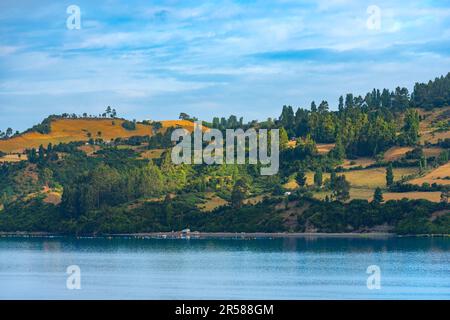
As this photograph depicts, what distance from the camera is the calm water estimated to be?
11000 cm

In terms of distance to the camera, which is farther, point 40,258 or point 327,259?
point 40,258

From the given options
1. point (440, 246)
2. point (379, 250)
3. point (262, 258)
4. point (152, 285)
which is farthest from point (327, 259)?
point (152, 285)

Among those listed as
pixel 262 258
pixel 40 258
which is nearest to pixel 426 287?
pixel 262 258

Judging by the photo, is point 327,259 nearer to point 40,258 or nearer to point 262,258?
point 262,258

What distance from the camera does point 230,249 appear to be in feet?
603

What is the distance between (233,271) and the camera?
136 metres

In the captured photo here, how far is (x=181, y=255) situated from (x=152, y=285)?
5078 centimetres

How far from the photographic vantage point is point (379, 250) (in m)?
173

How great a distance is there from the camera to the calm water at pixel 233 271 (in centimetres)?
11000
